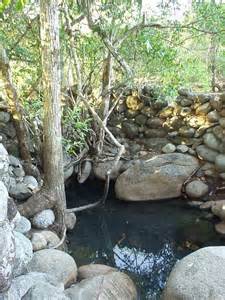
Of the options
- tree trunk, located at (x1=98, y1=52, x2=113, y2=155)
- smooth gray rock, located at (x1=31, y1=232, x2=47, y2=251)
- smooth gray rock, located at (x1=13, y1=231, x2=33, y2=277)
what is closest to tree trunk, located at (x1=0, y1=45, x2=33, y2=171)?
smooth gray rock, located at (x1=31, y1=232, x2=47, y2=251)

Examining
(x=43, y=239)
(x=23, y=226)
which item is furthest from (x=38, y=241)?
(x=23, y=226)

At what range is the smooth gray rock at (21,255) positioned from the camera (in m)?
2.74

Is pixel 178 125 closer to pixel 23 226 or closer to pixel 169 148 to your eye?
pixel 169 148

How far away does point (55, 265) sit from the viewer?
3143mm

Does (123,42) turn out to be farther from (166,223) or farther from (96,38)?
(166,223)

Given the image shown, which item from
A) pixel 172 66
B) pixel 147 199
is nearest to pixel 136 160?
pixel 147 199

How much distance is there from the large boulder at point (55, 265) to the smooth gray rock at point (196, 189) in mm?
2479

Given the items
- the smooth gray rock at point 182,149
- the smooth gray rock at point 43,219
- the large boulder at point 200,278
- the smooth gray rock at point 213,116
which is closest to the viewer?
the large boulder at point 200,278

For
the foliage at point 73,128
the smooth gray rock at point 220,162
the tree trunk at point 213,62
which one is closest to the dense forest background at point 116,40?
the foliage at point 73,128

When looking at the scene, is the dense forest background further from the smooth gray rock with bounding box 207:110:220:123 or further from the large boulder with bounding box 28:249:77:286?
the large boulder with bounding box 28:249:77:286

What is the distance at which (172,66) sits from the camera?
453 cm

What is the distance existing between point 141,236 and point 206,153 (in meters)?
1.77

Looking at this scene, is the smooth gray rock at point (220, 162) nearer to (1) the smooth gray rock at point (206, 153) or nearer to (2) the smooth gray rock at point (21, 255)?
(1) the smooth gray rock at point (206, 153)

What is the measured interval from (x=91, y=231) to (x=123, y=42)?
2.32 m
